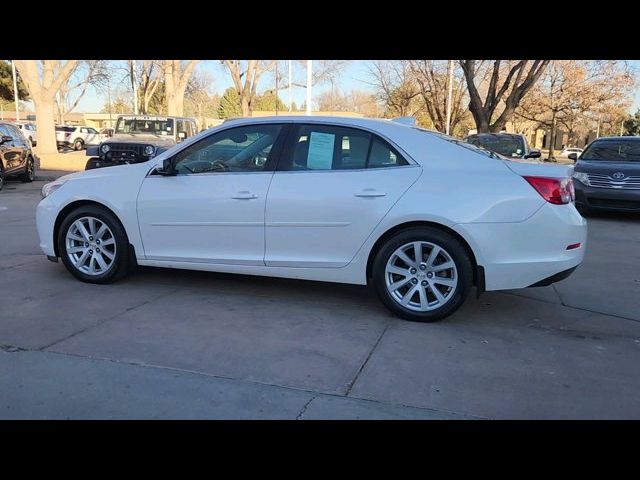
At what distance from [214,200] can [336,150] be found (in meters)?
1.17

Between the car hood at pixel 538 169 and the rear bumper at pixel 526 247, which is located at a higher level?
the car hood at pixel 538 169

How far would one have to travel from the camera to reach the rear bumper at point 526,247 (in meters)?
4.34

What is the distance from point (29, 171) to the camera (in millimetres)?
15375

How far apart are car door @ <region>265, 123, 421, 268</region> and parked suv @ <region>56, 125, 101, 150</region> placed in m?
35.8

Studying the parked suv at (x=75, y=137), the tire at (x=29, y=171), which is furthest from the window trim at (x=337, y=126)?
the parked suv at (x=75, y=137)

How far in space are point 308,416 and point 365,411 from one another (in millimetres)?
327

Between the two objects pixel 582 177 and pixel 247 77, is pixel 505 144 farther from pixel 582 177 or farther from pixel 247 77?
pixel 247 77

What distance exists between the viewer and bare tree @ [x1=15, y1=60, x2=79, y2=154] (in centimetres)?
2117

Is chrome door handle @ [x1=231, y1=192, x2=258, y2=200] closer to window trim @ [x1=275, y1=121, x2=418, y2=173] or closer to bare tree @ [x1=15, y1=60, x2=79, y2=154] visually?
window trim @ [x1=275, y1=121, x2=418, y2=173]

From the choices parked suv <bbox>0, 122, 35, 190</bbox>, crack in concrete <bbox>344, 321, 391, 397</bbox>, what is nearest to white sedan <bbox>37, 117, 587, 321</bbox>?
crack in concrete <bbox>344, 321, 391, 397</bbox>

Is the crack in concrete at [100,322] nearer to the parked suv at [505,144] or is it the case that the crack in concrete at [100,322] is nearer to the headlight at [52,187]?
the headlight at [52,187]

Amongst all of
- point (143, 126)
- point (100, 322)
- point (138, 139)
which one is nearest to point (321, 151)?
point (100, 322)

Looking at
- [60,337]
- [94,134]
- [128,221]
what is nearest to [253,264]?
[128,221]
